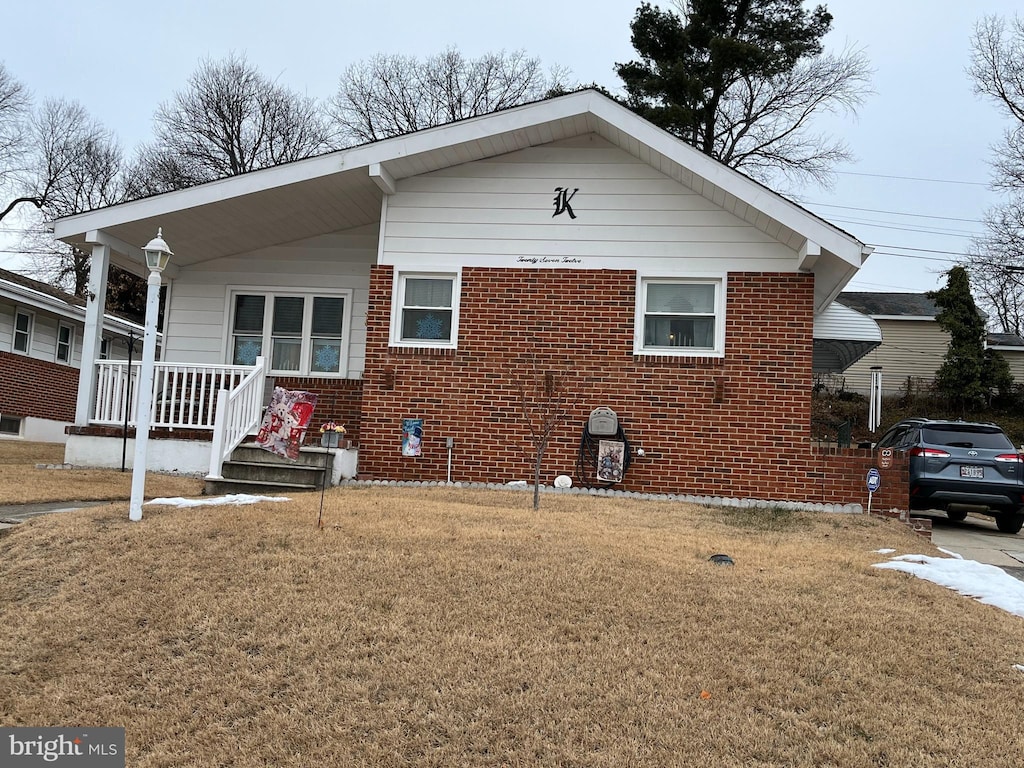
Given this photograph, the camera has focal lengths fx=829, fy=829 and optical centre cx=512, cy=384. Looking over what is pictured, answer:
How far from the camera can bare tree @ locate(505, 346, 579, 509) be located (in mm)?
10211

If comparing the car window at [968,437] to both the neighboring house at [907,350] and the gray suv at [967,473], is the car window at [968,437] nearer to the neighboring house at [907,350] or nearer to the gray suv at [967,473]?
the gray suv at [967,473]

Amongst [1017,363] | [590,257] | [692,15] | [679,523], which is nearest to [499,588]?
[679,523]

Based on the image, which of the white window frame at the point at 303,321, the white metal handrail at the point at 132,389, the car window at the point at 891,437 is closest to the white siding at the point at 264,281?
the white window frame at the point at 303,321

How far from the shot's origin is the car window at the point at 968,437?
11.0m

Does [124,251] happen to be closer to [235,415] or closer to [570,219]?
[235,415]

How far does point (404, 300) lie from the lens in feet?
35.1

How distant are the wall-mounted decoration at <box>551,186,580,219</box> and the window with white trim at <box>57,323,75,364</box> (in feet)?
54.8

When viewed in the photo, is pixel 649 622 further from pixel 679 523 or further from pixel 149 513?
pixel 149 513

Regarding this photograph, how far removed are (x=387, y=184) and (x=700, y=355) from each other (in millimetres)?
4436

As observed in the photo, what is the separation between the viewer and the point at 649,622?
4.82 metres

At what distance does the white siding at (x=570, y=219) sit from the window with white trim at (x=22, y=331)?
1381cm

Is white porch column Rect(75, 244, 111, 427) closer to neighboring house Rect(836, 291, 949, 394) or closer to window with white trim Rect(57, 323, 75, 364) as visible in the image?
window with white trim Rect(57, 323, 75, 364)

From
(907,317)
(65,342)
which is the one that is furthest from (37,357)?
(907,317)

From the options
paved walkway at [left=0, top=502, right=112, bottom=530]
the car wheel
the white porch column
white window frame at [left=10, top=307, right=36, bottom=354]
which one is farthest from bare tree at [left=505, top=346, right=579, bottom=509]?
white window frame at [left=10, top=307, right=36, bottom=354]
